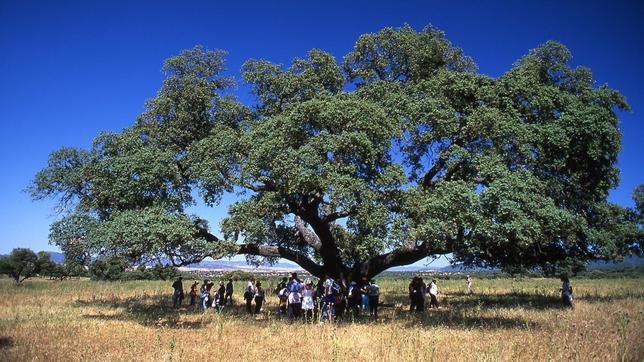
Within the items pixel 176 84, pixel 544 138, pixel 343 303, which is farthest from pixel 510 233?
pixel 176 84

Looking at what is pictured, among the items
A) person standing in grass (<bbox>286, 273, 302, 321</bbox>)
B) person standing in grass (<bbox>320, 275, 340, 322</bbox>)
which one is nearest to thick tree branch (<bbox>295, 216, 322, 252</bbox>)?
person standing in grass (<bbox>286, 273, 302, 321</bbox>)

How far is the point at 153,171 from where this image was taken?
15.1 m

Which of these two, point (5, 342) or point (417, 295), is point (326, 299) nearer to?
point (417, 295)

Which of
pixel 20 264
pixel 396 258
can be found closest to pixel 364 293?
pixel 396 258

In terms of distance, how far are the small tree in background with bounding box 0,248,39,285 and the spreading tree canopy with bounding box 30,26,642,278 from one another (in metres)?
60.8

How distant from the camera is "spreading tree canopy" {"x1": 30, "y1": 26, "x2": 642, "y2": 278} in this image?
13969 millimetres

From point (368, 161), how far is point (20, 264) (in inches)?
2908

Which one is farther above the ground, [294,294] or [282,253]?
[282,253]

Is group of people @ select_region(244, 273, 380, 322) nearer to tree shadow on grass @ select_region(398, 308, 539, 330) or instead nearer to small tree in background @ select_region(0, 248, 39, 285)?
tree shadow on grass @ select_region(398, 308, 539, 330)

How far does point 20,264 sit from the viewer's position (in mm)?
66812

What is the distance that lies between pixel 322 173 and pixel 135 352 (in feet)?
25.4

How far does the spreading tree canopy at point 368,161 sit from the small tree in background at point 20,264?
199 feet

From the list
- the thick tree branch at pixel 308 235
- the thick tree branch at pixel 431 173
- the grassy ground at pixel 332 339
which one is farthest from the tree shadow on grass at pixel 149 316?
the thick tree branch at pixel 431 173

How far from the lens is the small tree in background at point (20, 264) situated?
65.9 m
